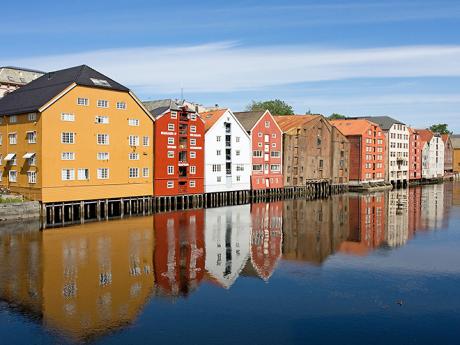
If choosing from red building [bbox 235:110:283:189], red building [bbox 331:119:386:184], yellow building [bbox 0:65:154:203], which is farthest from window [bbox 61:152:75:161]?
red building [bbox 331:119:386:184]

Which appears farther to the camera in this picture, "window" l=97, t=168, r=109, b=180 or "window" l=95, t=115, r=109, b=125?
"window" l=95, t=115, r=109, b=125

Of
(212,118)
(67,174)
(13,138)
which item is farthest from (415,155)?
(13,138)

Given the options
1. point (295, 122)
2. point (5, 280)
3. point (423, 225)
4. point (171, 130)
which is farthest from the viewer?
point (295, 122)

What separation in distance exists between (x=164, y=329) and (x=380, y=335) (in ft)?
30.6

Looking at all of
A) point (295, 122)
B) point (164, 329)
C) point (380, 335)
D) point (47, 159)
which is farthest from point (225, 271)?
point (295, 122)

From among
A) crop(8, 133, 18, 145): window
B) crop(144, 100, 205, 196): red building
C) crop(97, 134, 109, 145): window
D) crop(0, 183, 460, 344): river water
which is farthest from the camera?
crop(144, 100, 205, 196): red building

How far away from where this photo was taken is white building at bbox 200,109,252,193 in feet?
224

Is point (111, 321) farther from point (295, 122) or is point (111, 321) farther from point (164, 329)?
point (295, 122)

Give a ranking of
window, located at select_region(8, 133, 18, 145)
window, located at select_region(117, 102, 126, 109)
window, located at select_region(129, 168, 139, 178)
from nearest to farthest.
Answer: window, located at select_region(8, 133, 18, 145)
window, located at select_region(117, 102, 126, 109)
window, located at select_region(129, 168, 139, 178)

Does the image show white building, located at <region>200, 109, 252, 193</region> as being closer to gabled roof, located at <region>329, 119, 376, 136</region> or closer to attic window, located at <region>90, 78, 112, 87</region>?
attic window, located at <region>90, 78, 112, 87</region>

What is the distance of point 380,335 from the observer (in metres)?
19.8

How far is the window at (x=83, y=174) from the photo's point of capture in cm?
5006

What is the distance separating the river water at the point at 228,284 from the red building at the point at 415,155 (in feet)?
285

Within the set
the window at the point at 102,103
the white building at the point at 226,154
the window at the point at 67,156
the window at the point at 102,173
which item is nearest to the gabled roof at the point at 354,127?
the white building at the point at 226,154
